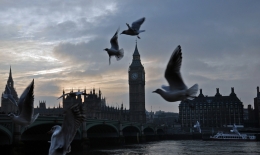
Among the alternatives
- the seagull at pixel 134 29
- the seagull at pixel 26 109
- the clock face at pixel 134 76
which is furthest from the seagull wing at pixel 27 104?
the clock face at pixel 134 76

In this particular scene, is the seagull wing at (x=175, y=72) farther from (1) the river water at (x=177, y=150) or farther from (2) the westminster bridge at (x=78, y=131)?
Answer: (1) the river water at (x=177, y=150)

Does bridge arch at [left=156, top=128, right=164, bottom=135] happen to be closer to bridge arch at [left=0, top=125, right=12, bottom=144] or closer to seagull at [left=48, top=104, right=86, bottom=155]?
bridge arch at [left=0, top=125, right=12, bottom=144]

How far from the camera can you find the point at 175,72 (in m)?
10.6

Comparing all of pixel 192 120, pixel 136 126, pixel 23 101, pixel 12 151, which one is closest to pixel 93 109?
pixel 136 126

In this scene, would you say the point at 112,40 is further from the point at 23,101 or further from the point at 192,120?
the point at 192,120

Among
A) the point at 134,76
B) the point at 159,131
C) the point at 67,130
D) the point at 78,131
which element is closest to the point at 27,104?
the point at 67,130

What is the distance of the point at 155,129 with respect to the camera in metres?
125

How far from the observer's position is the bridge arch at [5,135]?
144ft

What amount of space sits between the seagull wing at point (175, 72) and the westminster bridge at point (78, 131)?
108ft

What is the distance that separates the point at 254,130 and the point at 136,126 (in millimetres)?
47463

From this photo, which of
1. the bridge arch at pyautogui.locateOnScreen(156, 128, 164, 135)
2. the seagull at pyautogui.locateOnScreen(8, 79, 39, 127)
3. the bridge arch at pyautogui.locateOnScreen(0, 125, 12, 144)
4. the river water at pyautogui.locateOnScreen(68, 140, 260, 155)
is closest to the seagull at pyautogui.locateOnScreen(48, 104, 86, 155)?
the seagull at pyautogui.locateOnScreen(8, 79, 39, 127)

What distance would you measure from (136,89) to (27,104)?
153 m

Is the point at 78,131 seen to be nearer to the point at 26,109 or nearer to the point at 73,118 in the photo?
the point at 26,109

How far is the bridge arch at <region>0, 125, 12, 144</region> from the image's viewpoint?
44019mm
